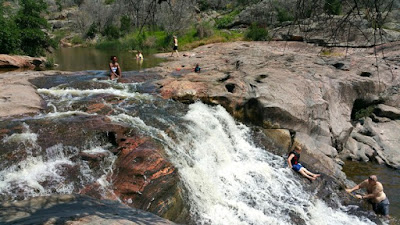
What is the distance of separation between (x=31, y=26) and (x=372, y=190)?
18308mm

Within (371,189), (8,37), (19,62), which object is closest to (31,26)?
(8,37)

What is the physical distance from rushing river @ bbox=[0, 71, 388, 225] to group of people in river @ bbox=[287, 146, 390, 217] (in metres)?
0.24

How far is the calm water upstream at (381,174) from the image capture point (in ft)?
24.8

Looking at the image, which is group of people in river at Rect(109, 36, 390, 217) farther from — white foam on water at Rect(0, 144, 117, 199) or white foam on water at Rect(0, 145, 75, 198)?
white foam on water at Rect(0, 145, 75, 198)

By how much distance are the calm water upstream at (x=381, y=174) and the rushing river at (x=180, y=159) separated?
1.99m

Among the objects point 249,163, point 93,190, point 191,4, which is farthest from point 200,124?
point 191,4

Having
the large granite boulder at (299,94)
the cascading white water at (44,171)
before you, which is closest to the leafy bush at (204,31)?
the large granite boulder at (299,94)

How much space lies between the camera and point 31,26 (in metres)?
17.5

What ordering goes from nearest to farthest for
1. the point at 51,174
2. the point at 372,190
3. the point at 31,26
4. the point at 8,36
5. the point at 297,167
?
the point at 51,174 < the point at 372,190 < the point at 297,167 < the point at 8,36 < the point at 31,26

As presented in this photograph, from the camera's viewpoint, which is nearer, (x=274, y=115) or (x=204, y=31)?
(x=274, y=115)

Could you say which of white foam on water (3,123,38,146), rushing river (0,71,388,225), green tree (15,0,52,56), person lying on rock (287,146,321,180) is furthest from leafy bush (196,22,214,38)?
white foam on water (3,123,38,146)

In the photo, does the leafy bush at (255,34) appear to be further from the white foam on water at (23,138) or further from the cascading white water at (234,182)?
the white foam on water at (23,138)

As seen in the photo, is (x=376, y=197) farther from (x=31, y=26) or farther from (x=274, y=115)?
(x=31, y=26)

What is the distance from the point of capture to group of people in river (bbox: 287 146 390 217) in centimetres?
652
